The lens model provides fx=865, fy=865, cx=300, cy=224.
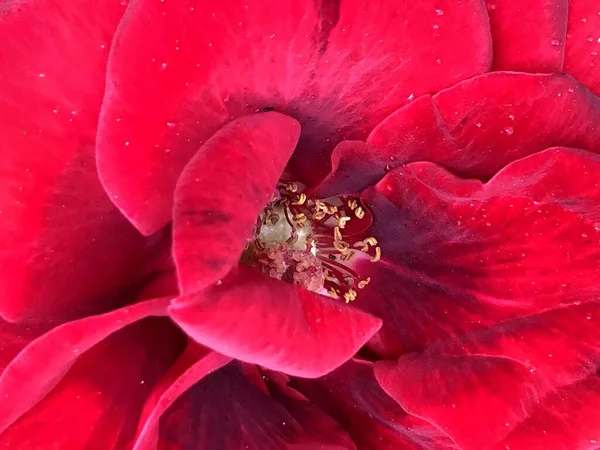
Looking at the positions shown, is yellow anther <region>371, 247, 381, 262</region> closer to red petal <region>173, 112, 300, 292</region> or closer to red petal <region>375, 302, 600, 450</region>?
red petal <region>375, 302, 600, 450</region>

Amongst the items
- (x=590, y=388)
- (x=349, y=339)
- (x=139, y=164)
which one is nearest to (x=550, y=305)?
(x=590, y=388)

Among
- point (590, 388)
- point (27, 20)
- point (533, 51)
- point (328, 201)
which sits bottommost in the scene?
point (590, 388)

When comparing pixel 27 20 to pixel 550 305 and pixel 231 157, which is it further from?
pixel 550 305

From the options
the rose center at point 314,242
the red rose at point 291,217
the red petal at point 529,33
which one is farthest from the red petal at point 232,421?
the red petal at point 529,33

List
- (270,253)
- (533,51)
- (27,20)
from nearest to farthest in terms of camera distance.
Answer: (27,20), (533,51), (270,253)

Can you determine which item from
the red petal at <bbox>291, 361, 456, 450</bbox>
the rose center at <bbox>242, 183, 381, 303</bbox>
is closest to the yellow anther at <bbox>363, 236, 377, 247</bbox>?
the rose center at <bbox>242, 183, 381, 303</bbox>

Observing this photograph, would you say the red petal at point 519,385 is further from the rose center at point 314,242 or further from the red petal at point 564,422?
the rose center at point 314,242

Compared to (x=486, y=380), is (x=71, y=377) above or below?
above
